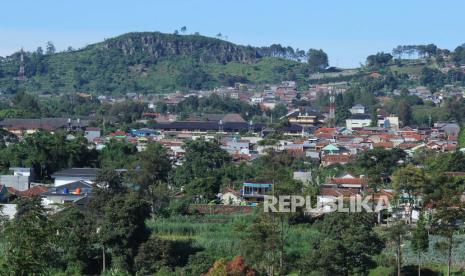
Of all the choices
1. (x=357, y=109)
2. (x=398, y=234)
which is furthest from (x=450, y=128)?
(x=398, y=234)

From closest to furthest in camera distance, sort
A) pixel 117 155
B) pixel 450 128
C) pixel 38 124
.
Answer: pixel 117 155 < pixel 38 124 < pixel 450 128

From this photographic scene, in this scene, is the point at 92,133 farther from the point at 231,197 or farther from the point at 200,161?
the point at 231,197

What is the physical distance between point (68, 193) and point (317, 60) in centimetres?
5732

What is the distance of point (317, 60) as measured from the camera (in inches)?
3046

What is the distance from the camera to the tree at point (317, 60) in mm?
77375

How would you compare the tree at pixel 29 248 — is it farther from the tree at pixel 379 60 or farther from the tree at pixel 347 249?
the tree at pixel 379 60

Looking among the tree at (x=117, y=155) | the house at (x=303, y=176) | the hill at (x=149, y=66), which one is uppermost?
the hill at (x=149, y=66)

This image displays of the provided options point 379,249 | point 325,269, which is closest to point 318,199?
point 379,249

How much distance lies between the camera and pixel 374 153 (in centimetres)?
2670

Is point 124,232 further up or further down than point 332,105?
further down

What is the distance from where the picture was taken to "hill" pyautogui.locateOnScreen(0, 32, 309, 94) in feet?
229

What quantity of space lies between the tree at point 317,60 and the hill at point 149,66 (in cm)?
72

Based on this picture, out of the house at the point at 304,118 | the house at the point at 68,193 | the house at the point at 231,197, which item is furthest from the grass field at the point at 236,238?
the house at the point at 304,118

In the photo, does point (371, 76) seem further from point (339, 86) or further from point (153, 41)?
point (153, 41)
